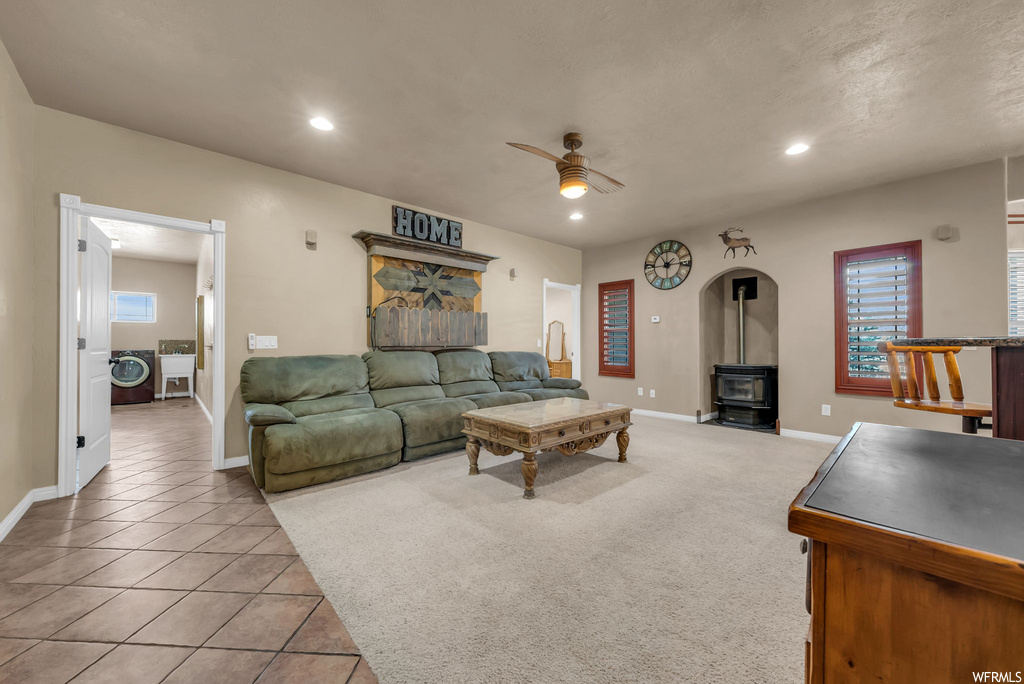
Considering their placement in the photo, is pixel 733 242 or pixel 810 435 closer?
pixel 810 435

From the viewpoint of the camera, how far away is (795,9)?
1987mm

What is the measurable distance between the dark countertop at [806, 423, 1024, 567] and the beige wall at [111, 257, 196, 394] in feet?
31.9

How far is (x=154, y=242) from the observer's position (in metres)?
6.43

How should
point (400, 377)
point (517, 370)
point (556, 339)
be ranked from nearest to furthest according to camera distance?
point (400, 377) < point (517, 370) < point (556, 339)

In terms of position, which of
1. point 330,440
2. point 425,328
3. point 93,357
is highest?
point 425,328

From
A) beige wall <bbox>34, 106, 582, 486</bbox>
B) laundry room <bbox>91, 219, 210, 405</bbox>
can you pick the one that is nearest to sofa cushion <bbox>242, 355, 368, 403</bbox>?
beige wall <bbox>34, 106, 582, 486</bbox>

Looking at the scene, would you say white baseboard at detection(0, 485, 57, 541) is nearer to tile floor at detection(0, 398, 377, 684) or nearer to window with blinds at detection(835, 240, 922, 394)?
tile floor at detection(0, 398, 377, 684)

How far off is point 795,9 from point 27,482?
5087 millimetres

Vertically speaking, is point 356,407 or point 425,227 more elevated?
point 425,227

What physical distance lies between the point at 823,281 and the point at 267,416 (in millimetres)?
5407

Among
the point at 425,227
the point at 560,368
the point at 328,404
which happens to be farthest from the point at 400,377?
the point at 560,368

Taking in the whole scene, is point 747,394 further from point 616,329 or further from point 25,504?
point 25,504

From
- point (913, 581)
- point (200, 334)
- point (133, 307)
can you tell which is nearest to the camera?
point (913, 581)

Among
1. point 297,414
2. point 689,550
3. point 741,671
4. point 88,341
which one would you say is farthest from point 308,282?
point 741,671
